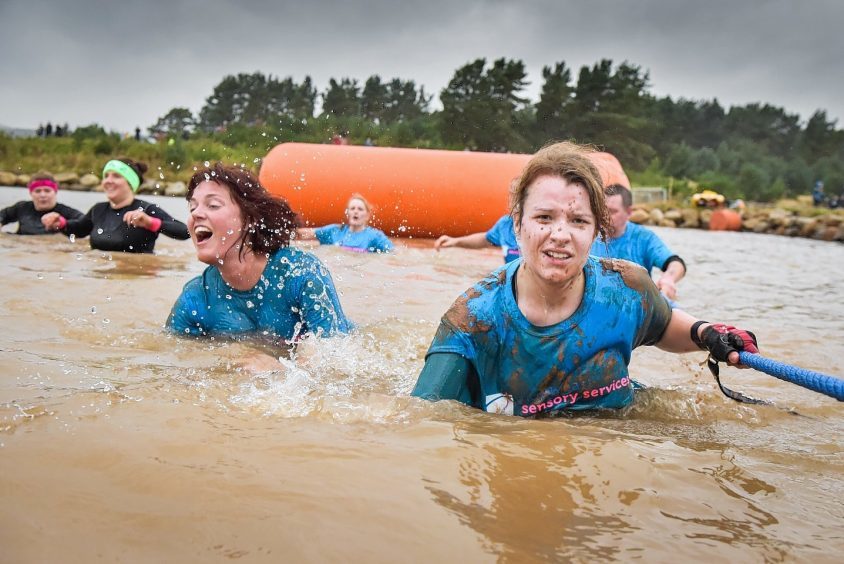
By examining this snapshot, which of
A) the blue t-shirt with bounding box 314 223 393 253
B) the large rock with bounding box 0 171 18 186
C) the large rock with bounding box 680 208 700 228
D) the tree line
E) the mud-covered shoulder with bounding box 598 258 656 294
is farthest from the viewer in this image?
the tree line

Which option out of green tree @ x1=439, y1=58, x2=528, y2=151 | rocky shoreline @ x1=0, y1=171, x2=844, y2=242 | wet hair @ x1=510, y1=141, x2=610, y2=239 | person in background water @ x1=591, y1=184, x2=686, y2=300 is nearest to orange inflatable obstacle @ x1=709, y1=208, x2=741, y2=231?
rocky shoreline @ x1=0, y1=171, x2=844, y2=242

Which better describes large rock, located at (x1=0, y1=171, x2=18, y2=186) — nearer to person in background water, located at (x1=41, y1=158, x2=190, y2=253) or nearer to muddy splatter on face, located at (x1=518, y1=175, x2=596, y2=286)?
person in background water, located at (x1=41, y1=158, x2=190, y2=253)

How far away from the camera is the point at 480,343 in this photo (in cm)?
270

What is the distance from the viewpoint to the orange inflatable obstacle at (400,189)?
11.2 meters

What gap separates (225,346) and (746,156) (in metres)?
64.4

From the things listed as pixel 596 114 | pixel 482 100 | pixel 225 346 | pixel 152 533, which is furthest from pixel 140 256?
pixel 596 114

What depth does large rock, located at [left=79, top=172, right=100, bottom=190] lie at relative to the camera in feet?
84.6

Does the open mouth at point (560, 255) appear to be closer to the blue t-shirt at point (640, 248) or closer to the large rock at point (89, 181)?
the blue t-shirt at point (640, 248)

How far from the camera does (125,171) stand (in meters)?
7.12

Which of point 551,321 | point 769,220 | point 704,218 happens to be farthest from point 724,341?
point 704,218

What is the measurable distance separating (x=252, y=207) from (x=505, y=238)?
368 cm

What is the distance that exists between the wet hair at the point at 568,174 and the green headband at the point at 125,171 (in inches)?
208

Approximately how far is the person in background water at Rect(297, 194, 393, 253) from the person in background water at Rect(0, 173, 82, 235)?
276cm

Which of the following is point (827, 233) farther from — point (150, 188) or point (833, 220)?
point (150, 188)
